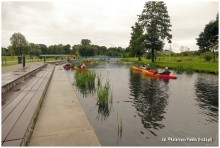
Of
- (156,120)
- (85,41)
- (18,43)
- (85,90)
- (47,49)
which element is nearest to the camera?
(156,120)

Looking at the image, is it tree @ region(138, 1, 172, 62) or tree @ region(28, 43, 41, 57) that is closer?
tree @ region(138, 1, 172, 62)

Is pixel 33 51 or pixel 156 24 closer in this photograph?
pixel 156 24

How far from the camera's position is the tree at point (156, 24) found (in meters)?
42.7

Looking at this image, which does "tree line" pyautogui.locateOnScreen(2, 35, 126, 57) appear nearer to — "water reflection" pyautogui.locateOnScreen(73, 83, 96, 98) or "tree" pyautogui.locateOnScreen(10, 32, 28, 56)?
"tree" pyautogui.locateOnScreen(10, 32, 28, 56)

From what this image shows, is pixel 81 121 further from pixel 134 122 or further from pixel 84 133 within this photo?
pixel 134 122

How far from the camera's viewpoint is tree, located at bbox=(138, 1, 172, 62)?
42719 mm

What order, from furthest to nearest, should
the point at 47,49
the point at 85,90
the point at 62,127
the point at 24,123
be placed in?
the point at 47,49 → the point at 85,90 → the point at 62,127 → the point at 24,123

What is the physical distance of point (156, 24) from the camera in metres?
43.4

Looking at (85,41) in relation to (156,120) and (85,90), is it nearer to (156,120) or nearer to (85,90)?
(85,90)

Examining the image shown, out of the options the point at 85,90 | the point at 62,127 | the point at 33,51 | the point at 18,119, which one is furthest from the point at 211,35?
the point at 33,51

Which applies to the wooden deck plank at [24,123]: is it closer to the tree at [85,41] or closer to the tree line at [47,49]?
the tree line at [47,49]


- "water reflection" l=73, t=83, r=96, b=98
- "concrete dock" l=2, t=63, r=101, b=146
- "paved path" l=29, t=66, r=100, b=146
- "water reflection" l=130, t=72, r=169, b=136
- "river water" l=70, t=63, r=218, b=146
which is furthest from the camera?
"water reflection" l=73, t=83, r=96, b=98

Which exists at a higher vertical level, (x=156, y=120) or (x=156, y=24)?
(x=156, y=24)

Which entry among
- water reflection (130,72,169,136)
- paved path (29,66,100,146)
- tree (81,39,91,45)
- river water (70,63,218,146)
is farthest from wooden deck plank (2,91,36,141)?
tree (81,39,91,45)
